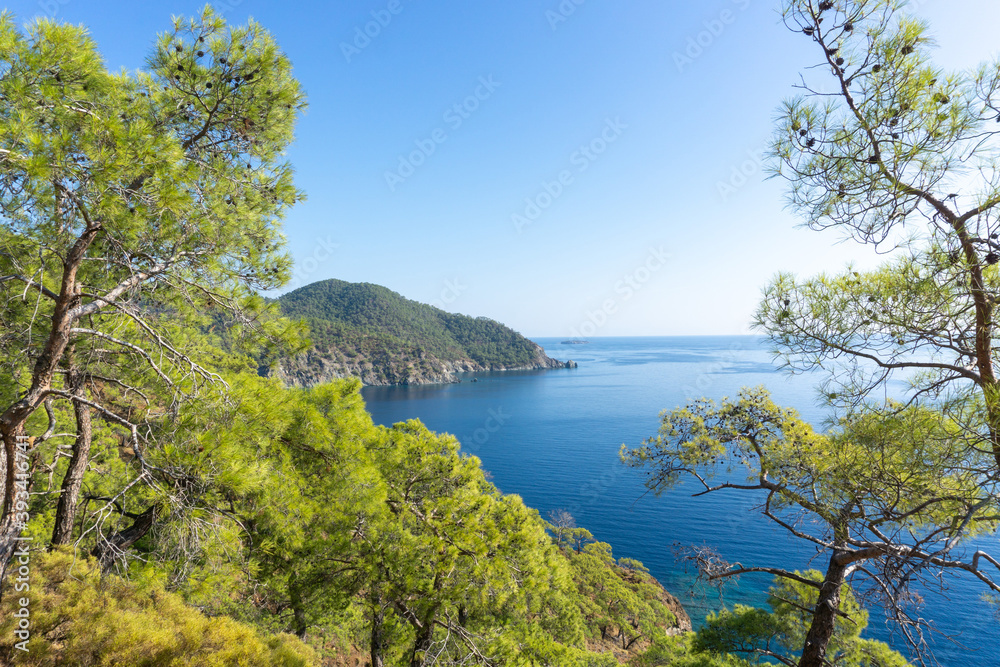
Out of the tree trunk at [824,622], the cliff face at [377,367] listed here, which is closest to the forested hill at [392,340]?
the cliff face at [377,367]

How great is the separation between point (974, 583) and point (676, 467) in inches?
1073

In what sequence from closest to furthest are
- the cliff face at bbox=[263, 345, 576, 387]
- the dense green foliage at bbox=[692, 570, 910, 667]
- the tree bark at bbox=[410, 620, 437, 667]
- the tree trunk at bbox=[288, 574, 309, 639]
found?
the tree bark at bbox=[410, 620, 437, 667]
the tree trunk at bbox=[288, 574, 309, 639]
the dense green foliage at bbox=[692, 570, 910, 667]
the cliff face at bbox=[263, 345, 576, 387]

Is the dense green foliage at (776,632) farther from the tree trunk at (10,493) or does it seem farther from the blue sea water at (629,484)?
the tree trunk at (10,493)

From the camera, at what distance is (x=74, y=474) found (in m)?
3.71

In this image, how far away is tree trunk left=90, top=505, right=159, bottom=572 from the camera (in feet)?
11.1

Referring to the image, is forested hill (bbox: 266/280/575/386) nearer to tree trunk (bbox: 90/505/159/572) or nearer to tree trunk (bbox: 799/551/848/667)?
tree trunk (bbox: 90/505/159/572)

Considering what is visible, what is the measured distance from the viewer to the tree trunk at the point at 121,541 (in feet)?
11.1

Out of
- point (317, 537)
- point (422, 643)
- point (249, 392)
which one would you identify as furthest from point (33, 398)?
point (422, 643)

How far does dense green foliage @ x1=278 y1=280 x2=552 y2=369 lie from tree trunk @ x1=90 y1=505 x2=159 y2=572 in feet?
285

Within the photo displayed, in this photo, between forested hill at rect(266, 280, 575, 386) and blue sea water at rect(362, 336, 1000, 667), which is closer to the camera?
blue sea water at rect(362, 336, 1000, 667)

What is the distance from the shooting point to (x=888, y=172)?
2.90m

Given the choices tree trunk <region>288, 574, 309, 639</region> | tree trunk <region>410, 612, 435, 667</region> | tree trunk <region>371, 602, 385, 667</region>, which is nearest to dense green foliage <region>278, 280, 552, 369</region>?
tree trunk <region>288, 574, 309, 639</region>

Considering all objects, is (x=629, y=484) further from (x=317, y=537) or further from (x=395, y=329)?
(x=395, y=329)

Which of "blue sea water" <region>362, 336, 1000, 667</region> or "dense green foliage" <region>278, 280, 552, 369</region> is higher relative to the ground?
"dense green foliage" <region>278, 280, 552, 369</region>
